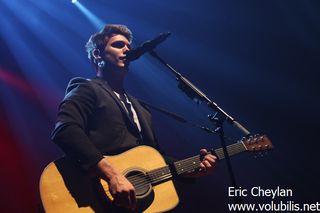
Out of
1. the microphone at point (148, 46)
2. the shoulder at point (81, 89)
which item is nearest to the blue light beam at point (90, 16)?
the shoulder at point (81, 89)

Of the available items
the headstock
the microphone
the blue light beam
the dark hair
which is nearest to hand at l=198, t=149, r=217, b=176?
the headstock

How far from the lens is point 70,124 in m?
2.04

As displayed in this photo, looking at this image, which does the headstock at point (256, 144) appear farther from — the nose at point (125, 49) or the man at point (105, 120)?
the nose at point (125, 49)

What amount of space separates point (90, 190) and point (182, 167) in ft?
2.66

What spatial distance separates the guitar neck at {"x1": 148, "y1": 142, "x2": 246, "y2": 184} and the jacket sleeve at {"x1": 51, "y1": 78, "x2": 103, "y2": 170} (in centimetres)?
46

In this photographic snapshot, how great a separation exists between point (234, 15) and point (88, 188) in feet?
10.6

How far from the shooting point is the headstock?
289cm

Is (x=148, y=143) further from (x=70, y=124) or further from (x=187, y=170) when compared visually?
(x=70, y=124)

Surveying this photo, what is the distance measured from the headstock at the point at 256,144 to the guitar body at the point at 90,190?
95cm

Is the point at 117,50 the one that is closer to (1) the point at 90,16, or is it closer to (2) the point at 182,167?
(2) the point at 182,167

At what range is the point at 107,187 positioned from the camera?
6.42 feet

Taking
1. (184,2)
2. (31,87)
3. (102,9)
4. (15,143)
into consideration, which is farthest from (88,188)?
(184,2)

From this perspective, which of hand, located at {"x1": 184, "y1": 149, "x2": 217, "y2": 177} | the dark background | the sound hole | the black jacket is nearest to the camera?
the black jacket

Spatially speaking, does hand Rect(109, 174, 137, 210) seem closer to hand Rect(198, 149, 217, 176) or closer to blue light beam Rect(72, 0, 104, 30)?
hand Rect(198, 149, 217, 176)
